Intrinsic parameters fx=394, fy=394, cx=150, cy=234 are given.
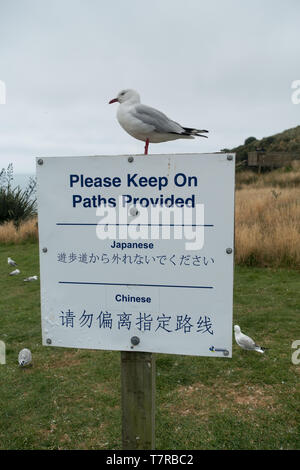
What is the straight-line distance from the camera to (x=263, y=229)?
26.7 ft

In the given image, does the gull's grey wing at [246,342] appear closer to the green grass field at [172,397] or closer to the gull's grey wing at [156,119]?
the green grass field at [172,397]

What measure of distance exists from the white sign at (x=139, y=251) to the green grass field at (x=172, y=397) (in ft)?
4.14

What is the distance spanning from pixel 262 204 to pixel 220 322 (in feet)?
29.3

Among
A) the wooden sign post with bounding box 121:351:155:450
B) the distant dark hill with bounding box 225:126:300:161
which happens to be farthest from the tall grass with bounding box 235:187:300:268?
the distant dark hill with bounding box 225:126:300:161

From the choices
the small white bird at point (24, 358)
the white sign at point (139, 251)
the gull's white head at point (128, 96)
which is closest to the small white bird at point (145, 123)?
the gull's white head at point (128, 96)

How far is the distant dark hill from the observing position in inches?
983

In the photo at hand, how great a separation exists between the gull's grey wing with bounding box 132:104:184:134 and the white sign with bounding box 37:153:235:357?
0.36m

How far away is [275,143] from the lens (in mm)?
28047

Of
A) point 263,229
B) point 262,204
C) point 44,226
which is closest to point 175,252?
point 44,226

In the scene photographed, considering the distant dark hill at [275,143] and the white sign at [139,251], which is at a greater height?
the distant dark hill at [275,143]

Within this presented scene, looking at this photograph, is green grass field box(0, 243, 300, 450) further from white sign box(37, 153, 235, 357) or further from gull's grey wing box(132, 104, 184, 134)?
gull's grey wing box(132, 104, 184, 134)

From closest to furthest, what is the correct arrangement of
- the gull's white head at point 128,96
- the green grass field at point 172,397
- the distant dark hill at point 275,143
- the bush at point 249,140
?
the gull's white head at point 128,96 < the green grass field at point 172,397 < the distant dark hill at point 275,143 < the bush at point 249,140

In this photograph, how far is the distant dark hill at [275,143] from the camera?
983 inches

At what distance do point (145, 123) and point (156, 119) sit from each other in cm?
7
